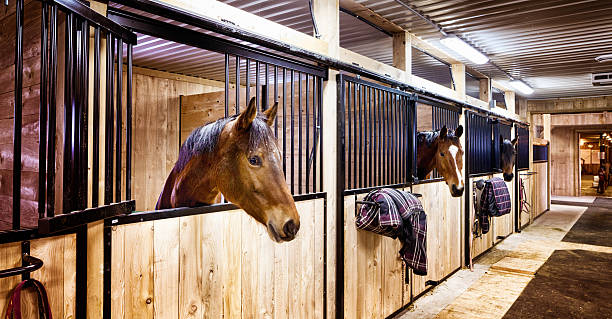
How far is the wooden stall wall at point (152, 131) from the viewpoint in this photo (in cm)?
449

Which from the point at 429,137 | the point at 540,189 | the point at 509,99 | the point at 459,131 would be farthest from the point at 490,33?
the point at 540,189

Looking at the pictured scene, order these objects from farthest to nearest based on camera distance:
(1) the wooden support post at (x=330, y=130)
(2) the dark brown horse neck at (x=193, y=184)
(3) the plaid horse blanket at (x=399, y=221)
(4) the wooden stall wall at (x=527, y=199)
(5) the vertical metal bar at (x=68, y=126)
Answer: (4) the wooden stall wall at (x=527, y=199) → (3) the plaid horse blanket at (x=399, y=221) → (1) the wooden support post at (x=330, y=130) → (2) the dark brown horse neck at (x=193, y=184) → (5) the vertical metal bar at (x=68, y=126)

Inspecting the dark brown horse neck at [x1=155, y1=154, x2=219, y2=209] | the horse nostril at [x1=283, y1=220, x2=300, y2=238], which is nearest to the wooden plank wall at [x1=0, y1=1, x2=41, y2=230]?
the dark brown horse neck at [x1=155, y1=154, x2=219, y2=209]

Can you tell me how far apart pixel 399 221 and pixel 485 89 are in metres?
3.97

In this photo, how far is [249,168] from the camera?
135cm

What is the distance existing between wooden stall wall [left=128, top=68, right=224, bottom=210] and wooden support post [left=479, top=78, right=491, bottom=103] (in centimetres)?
437

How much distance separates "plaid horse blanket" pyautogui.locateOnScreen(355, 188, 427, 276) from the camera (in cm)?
243

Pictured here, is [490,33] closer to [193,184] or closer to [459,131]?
[459,131]

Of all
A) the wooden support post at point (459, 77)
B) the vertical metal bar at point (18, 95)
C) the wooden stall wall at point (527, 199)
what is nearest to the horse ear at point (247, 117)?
the vertical metal bar at point (18, 95)

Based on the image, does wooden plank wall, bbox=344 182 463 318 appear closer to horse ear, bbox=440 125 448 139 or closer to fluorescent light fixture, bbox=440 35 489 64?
horse ear, bbox=440 125 448 139

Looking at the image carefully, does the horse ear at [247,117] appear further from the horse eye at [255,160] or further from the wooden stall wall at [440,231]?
the wooden stall wall at [440,231]

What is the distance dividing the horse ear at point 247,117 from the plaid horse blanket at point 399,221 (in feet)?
4.50

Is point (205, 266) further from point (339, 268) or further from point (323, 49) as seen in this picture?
point (323, 49)

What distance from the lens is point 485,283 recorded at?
12.2ft
